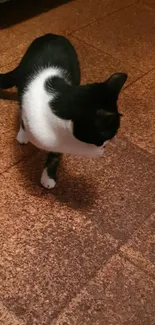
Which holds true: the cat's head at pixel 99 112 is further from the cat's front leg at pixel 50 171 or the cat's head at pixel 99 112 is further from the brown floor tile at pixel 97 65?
the brown floor tile at pixel 97 65

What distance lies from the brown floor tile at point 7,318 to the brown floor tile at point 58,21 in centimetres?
111

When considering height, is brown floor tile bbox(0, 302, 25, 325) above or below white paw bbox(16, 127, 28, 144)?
below

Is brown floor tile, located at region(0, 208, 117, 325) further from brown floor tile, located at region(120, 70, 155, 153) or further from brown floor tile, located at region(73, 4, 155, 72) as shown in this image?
brown floor tile, located at region(73, 4, 155, 72)

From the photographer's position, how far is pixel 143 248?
4.28ft

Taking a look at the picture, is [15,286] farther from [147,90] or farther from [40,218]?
[147,90]

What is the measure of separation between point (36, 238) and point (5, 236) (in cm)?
8

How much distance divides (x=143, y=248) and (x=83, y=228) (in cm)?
18

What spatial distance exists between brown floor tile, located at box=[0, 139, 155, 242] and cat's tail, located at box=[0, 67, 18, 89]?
25cm

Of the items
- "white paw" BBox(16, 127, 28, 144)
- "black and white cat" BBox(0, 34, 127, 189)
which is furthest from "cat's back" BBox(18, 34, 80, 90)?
"white paw" BBox(16, 127, 28, 144)

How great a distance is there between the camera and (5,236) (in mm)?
1233

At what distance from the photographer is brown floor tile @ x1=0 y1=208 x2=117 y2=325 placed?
111 centimetres

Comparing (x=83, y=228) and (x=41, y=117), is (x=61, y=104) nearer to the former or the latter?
(x=41, y=117)

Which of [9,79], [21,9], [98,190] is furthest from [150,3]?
[98,190]

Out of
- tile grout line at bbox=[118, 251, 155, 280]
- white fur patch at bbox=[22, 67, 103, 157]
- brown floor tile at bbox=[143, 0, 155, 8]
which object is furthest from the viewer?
brown floor tile at bbox=[143, 0, 155, 8]
